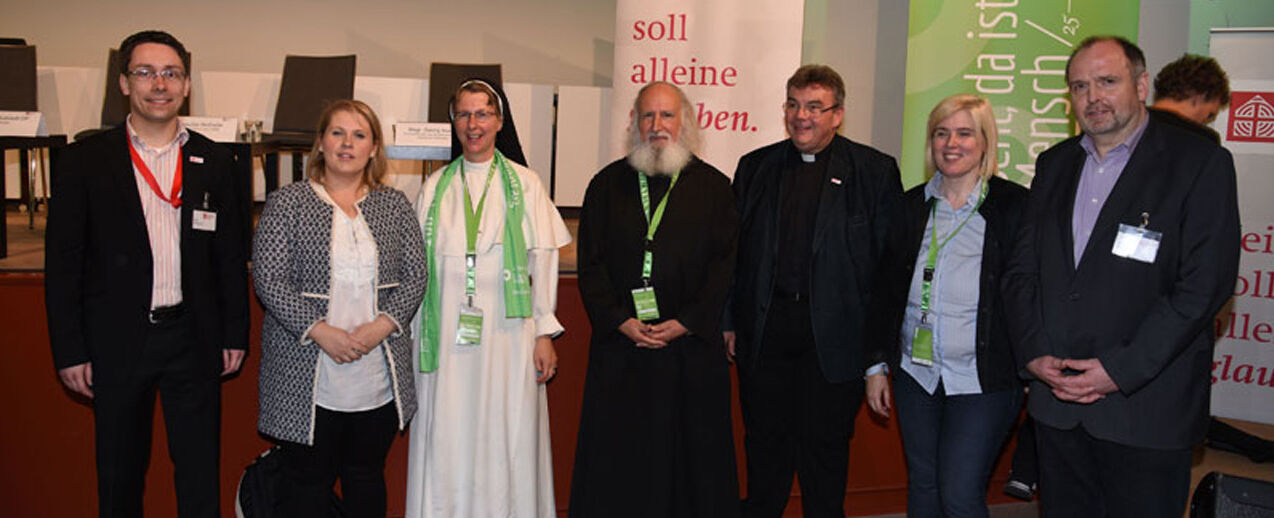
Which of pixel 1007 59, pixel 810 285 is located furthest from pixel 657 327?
pixel 1007 59

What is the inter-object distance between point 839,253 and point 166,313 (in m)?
1.95

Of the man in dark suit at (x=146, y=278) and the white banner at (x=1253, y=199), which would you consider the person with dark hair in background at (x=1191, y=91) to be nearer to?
the white banner at (x=1253, y=199)

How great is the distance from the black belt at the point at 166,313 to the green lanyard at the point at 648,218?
1.34 meters

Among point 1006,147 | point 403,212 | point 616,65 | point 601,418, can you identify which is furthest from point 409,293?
point 1006,147

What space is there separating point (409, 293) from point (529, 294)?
406 millimetres

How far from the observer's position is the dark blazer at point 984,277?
2568 millimetres

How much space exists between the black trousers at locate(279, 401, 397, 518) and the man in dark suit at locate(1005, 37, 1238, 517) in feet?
5.92

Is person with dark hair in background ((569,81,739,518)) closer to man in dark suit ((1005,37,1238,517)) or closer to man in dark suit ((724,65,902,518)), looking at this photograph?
man in dark suit ((724,65,902,518))

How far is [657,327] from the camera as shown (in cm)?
295

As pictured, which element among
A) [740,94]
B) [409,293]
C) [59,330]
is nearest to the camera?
[59,330]

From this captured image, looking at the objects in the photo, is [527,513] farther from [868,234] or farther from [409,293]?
[868,234]

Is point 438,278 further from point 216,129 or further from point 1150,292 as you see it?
point 1150,292

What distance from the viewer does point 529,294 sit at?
300 centimetres

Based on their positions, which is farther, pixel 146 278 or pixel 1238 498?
pixel 146 278
